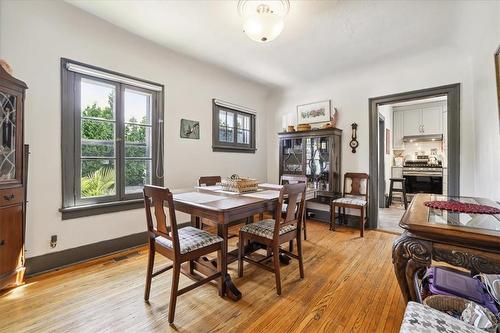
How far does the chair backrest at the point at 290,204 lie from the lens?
6.09 ft

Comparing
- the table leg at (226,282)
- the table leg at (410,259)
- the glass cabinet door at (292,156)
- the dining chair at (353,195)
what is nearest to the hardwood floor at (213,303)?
the table leg at (226,282)

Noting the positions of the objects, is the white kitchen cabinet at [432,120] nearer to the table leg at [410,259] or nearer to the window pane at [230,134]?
the window pane at [230,134]

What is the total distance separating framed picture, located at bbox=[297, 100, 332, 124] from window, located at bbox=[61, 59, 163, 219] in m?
2.57

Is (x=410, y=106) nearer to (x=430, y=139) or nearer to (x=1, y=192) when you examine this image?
(x=430, y=139)

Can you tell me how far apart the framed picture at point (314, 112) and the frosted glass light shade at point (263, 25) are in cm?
231

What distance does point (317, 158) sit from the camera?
160 inches

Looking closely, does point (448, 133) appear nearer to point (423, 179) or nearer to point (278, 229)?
point (278, 229)

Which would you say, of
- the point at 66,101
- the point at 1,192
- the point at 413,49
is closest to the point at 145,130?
the point at 66,101

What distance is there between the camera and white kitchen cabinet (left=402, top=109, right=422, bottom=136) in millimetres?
5770

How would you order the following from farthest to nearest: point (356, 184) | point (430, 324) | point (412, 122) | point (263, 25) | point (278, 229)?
point (412, 122), point (356, 184), point (263, 25), point (278, 229), point (430, 324)

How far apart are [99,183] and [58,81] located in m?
1.12

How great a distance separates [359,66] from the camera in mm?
3541

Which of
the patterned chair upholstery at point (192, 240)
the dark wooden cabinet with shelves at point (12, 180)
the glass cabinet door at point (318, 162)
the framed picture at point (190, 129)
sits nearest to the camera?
the patterned chair upholstery at point (192, 240)

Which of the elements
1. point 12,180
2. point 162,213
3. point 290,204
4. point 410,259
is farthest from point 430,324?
point 12,180
